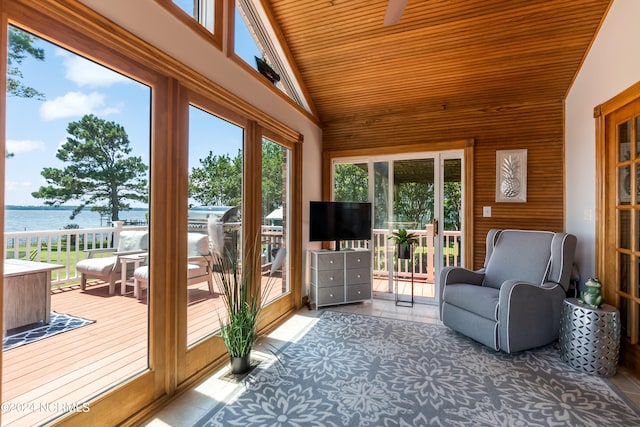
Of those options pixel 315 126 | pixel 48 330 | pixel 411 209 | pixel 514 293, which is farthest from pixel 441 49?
pixel 48 330

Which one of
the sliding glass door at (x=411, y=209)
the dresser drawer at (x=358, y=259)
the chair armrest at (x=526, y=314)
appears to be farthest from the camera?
the sliding glass door at (x=411, y=209)

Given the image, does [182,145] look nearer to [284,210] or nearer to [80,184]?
[80,184]

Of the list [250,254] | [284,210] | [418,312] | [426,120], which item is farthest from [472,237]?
[250,254]

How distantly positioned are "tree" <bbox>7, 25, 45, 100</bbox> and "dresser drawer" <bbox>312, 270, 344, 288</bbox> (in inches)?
116

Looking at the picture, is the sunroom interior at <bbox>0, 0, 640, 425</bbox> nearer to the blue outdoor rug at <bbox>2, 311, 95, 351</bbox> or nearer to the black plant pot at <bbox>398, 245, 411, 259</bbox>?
the blue outdoor rug at <bbox>2, 311, 95, 351</bbox>

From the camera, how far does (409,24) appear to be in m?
2.89

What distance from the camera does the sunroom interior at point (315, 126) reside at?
1555 mm

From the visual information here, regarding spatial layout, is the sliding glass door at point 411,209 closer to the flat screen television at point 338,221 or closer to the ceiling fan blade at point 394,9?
the flat screen television at point 338,221

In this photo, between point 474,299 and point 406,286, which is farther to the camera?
point 406,286

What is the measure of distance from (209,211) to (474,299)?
95.8 inches

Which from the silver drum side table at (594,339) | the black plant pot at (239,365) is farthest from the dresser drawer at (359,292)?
the silver drum side table at (594,339)

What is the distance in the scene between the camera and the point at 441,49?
3.09 meters

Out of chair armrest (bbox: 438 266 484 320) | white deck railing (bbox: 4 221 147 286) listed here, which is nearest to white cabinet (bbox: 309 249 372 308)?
chair armrest (bbox: 438 266 484 320)

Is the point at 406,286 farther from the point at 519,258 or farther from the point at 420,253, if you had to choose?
the point at 519,258
